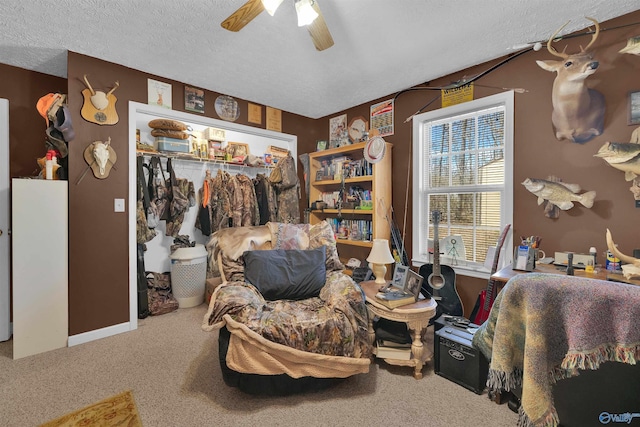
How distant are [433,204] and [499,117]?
38.8 inches

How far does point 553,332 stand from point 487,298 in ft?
4.67

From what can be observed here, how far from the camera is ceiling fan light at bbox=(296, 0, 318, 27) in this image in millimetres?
1441

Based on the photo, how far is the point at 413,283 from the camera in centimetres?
202

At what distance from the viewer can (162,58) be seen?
8.05 feet

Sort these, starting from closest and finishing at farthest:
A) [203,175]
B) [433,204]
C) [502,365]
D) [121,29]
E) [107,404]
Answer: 1. [502,365]
2. [107,404]
3. [121,29]
4. [433,204]
5. [203,175]

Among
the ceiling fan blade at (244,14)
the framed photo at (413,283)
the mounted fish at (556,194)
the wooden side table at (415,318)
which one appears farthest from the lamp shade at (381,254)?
the ceiling fan blade at (244,14)

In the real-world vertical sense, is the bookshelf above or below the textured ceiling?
below

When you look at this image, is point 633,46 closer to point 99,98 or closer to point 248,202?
point 248,202

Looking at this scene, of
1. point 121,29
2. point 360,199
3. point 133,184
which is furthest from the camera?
point 360,199

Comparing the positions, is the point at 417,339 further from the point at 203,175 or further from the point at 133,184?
the point at 203,175

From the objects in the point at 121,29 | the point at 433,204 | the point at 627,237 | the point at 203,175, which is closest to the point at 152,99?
the point at 121,29

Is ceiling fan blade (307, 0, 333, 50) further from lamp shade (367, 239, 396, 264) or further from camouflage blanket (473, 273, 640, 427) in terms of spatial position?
camouflage blanket (473, 273, 640, 427)

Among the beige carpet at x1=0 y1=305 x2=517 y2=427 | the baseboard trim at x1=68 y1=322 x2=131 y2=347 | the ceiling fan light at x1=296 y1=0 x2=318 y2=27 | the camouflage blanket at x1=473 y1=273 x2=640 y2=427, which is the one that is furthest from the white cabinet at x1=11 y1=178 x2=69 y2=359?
the camouflage blanket at x1=473 y1=273 x2=640 y2=427

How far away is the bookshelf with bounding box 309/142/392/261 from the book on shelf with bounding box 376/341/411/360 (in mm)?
1327
